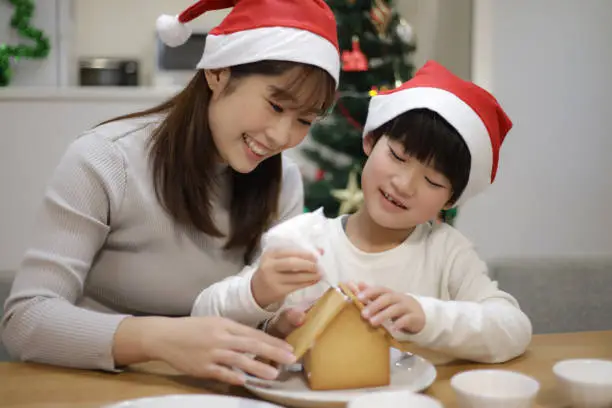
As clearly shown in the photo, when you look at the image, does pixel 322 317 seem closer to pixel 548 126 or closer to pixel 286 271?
pixel 286 271

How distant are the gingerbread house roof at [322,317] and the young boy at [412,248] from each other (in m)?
0.03

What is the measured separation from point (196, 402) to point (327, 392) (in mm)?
170

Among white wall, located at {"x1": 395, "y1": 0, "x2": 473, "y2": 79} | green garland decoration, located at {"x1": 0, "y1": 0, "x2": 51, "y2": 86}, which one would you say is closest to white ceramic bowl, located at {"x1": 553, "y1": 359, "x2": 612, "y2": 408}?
white wall, located at {"x1": 395, "y1": 0, "x2": 473, "y2": 79}

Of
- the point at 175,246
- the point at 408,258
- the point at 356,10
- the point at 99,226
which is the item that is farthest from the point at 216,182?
the point at 356,10

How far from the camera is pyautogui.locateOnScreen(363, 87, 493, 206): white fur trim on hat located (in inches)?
50.2

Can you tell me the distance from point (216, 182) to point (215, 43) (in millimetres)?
280

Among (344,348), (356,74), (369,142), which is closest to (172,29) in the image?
(369,142)

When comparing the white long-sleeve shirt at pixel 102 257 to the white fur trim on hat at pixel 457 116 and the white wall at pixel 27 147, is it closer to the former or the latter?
the white fur trim on hat at pixel 457 116

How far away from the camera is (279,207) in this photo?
1.57 metres

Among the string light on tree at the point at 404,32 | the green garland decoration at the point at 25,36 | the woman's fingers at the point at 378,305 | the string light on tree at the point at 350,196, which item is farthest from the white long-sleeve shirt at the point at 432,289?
the green garland decoration at the point at 25,36

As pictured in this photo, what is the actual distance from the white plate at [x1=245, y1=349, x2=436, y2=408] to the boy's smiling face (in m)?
0.28

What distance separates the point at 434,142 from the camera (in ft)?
4.13

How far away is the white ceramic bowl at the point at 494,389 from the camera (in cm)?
80

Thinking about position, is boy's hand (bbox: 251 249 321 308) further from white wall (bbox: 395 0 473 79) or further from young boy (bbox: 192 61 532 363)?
white wall (bbox: 395 0 473 79)
